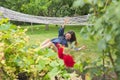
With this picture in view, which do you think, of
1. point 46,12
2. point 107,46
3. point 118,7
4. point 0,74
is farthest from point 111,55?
point 46,12

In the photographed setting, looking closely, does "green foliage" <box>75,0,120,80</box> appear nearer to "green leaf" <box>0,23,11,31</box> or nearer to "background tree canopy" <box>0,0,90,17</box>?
"green leaf" <box>0,23,11,31</box>

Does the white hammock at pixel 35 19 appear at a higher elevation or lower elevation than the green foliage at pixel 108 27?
higher

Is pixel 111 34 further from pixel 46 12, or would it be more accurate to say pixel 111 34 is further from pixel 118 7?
pixel 46 12

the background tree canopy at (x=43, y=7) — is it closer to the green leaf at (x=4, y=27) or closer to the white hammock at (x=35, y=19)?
the white hammock at (x=35, y=19)

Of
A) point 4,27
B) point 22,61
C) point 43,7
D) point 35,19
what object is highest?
point 43,7

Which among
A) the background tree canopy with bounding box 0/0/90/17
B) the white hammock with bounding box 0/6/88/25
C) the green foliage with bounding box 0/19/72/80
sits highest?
the background tree canopy with bounding box 0/0/90/17

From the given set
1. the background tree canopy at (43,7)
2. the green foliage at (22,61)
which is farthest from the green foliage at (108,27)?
the background tree canopy at (43,7)

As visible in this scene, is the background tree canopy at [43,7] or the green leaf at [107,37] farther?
the background tree canopy at [43,7]

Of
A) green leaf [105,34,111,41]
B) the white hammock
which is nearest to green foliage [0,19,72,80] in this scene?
green leaf [105,34,111,41]

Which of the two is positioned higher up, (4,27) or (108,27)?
(4,27)

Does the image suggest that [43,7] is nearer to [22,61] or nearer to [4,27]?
[4,27]

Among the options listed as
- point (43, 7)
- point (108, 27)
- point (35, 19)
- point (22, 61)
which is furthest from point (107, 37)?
point (43, 7)

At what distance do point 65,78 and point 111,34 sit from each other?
1086mm

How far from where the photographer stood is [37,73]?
1.84 metres
